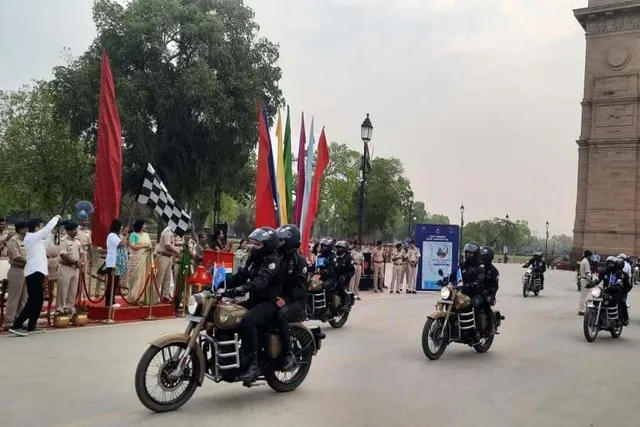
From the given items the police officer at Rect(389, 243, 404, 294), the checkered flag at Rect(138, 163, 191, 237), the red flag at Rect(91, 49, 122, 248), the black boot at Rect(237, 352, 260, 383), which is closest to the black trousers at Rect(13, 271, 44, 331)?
the red flag at Rect(91, 49, 122, 248)

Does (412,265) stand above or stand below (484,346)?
above

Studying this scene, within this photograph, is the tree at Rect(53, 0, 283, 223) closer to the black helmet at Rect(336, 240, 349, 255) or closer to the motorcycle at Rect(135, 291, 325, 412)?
the black helmet at Rect(336, 240, 349, 255)

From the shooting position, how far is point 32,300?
32.7ft

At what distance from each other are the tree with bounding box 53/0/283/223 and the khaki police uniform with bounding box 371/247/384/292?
514 inches

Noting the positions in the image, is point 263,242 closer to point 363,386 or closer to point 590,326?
point 363,386

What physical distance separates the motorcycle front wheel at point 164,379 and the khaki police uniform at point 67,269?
5.60 metres

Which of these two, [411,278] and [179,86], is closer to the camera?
[411,278]

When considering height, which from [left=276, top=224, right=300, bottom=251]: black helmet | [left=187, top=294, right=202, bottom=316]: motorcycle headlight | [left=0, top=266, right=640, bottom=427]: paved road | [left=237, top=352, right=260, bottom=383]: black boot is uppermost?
[left=276, top=224, right=300, bottom=251]: black helmet

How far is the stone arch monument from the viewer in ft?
140

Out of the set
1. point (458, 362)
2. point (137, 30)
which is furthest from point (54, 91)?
point (458, 362)

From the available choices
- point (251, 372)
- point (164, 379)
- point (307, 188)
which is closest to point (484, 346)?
point (251, 372)

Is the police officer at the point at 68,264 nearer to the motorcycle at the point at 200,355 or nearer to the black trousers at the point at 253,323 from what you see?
the motorcycle at the point at 200,355

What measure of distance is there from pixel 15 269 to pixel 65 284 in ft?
3.14

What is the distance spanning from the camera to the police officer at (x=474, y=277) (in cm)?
1000
